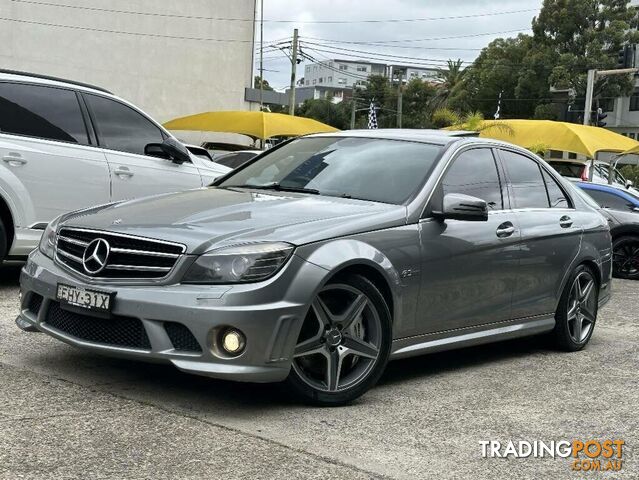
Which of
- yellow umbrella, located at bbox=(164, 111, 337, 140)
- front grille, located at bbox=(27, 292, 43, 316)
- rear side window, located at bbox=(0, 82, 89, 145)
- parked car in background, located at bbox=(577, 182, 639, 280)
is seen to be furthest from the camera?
yellow umbrella, located at bbox=(164, 111, 337, 140)

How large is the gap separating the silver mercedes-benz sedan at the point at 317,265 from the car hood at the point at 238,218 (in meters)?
0.01

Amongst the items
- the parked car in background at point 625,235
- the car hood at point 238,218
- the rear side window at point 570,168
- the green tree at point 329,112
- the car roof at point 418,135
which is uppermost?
the car roof at point 418,135

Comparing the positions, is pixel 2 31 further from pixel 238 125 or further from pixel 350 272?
pixel 350 272

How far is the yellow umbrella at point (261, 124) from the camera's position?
2033cm

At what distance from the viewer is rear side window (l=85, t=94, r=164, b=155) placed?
8148 mm

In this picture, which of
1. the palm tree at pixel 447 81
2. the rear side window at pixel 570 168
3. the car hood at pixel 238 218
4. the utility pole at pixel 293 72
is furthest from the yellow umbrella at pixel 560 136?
the palm tree at pixel 447 81

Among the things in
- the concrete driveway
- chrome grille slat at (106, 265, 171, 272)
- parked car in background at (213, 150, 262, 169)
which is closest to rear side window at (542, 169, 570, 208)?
the concrete driveway

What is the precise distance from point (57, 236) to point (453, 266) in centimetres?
230

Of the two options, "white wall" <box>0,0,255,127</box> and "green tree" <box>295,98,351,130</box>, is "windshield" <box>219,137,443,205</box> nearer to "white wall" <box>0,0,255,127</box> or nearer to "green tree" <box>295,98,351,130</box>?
"white wall" <box>0,0,255,127</box>

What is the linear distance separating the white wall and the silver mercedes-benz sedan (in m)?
27.1

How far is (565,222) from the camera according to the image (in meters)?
6.90

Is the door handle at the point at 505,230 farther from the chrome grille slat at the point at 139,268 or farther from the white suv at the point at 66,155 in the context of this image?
the white suv at the point at 66,155

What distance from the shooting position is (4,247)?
7.43 metres

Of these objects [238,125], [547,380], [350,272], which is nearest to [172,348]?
[350,272]
